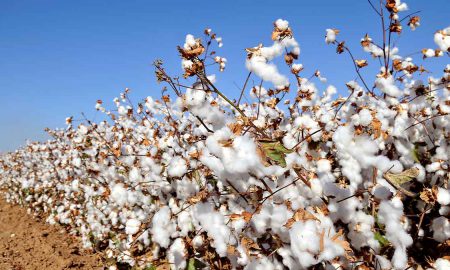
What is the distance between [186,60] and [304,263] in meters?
0.86

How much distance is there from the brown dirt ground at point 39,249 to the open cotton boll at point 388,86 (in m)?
3.65

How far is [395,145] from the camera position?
2.23m

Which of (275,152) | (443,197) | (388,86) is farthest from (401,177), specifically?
(275,152)

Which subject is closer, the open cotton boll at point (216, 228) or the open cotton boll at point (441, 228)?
the open cotton boll at point (216, 228)

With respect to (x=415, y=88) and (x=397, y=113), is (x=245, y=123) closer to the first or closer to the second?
(x=397, y=113)

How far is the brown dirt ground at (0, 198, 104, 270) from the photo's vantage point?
465 centimetres

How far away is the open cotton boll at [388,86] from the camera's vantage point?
203 cm

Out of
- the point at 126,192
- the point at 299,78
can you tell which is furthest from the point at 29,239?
the point at 299,78

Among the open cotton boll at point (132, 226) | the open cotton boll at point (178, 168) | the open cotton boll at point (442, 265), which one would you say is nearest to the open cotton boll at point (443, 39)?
the open cotton boll at point (442, 265)

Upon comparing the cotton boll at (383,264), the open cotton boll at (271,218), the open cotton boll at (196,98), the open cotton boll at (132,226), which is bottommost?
the cotton boll at (383,264)

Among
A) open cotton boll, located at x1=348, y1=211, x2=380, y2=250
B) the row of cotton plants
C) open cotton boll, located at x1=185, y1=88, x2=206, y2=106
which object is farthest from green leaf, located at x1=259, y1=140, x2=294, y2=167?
open cotton boll, located at x1=348, y1=211, x2=380, y2=250

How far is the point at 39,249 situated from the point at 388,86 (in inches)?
201

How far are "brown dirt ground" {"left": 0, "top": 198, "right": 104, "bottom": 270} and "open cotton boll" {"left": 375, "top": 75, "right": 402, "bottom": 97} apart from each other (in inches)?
144

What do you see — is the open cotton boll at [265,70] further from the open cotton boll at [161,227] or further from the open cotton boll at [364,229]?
the open cotton boll at [161,227]
